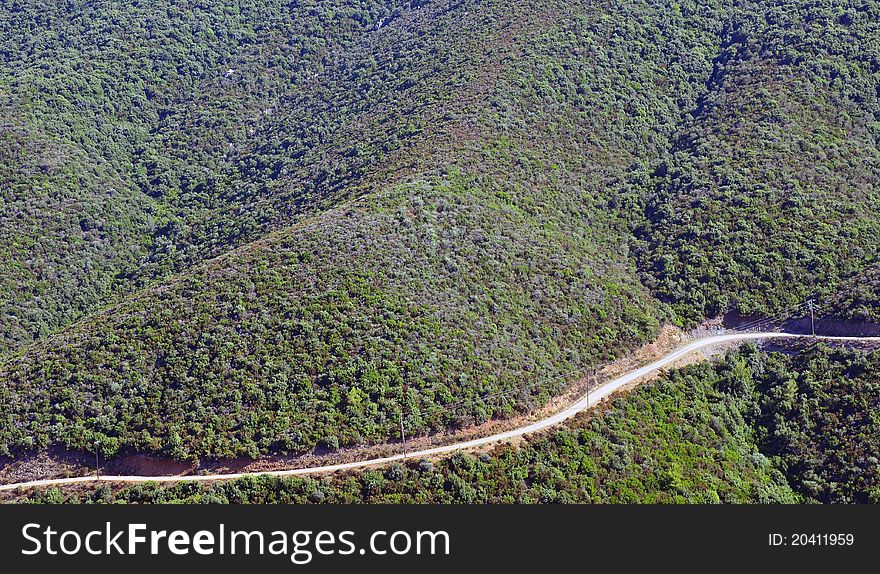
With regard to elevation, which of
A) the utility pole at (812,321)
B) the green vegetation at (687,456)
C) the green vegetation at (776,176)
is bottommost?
the green vegetation at (687,456)

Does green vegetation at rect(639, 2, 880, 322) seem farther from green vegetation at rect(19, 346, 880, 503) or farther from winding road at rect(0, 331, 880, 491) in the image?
green vegetation at rect(19, 346, 880, 503)

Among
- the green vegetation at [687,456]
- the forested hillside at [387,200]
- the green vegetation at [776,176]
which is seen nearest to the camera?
the green vegetation at [687,456]


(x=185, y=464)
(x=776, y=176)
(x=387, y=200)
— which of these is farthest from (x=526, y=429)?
(x=776, y=176)

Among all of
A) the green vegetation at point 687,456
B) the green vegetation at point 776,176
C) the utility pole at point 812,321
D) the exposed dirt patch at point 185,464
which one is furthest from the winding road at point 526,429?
the green vegetation at point 776,176

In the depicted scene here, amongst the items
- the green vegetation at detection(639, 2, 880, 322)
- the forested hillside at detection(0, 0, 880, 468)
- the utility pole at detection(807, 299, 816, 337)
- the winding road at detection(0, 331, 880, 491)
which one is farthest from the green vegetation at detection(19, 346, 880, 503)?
the green vegetation at detection(639, 2, 880, 322)

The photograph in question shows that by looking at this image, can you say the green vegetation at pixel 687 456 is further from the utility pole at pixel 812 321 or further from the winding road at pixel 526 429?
the utility pole at pixel 812 321

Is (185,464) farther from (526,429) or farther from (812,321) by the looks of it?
(812,321)
